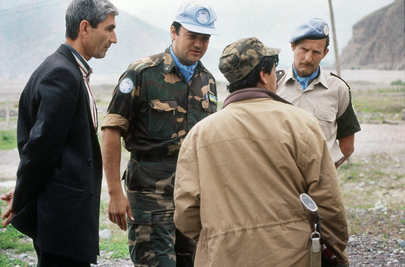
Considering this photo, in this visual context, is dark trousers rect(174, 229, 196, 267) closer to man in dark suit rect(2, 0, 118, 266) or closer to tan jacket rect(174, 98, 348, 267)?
man in dark suit rect(2, 0, 118, 266)

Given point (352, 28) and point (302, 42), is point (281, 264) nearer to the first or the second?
point (302, 42)

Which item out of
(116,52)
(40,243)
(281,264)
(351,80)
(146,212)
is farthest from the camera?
(116,52)

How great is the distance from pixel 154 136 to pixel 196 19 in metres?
0.80

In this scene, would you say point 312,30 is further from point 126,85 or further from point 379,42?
point 379,42

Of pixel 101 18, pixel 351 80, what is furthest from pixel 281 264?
pixel 351 80

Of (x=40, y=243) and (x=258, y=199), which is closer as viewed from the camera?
(x=258, y=199)

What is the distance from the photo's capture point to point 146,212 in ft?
10.3

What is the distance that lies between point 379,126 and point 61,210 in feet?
52.1


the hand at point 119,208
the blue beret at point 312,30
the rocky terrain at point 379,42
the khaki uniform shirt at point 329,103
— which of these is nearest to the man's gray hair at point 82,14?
the hand at point 119,208

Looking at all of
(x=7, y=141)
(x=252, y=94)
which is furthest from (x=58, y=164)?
(x=7, y=141)

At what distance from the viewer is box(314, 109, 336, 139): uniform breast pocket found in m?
3.31

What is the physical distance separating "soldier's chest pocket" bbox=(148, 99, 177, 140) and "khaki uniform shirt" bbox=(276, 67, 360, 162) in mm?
861

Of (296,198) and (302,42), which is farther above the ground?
(302,42)

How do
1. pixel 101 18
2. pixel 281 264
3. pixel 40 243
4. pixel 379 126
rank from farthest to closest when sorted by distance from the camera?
pixel 379 126, pixel 101 18, pixel 40 243, pixel 281 264
